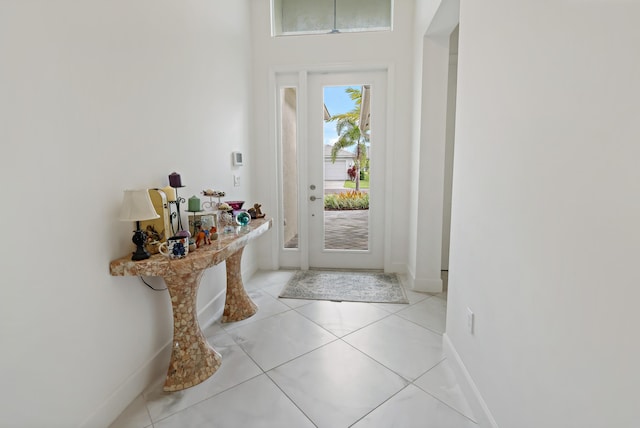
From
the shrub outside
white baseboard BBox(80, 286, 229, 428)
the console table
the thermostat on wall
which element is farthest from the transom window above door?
white baseboard BBox(80, 286, 229, 428)

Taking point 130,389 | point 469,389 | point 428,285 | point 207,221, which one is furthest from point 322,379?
point 428,285

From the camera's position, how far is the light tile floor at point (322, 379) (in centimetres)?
156

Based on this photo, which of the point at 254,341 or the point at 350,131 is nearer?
the point at 254,341

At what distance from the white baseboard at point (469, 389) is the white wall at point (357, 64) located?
173 cm

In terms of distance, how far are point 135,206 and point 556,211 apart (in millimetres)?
1638

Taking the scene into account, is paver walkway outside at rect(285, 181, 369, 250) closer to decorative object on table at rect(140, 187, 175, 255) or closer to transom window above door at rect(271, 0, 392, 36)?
transom window above door at rect(271, 0, 392, 36)

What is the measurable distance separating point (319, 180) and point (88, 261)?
2615 mm

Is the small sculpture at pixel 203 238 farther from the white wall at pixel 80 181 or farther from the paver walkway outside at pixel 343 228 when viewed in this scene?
the paver walkway outside at pixel 343 228

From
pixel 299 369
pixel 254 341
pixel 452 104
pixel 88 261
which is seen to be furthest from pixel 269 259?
pixel 452 104

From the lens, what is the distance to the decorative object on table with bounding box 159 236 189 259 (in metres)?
1.60

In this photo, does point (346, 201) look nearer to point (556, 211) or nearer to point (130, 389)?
point (130, 389)

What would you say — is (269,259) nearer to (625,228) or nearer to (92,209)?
(92,209)

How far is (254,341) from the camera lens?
88.7 inches

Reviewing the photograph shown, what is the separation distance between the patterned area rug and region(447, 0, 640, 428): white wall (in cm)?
142
